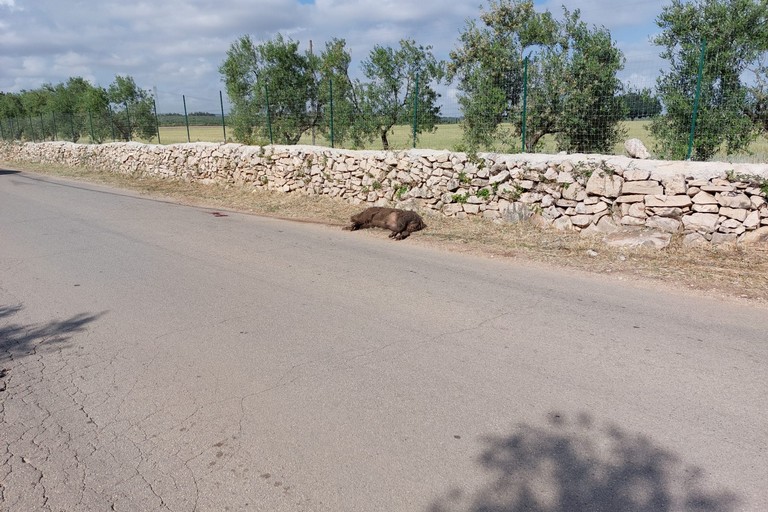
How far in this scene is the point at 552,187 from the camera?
927cm

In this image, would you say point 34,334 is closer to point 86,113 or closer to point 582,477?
point 582,477

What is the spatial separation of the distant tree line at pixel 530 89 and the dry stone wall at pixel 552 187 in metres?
1.13

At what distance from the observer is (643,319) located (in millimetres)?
5191

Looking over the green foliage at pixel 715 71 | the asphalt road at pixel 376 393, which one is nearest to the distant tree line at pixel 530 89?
the green foliage at pixel 715 71

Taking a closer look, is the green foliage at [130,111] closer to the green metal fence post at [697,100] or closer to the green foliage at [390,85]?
the green foliage at [390,85]

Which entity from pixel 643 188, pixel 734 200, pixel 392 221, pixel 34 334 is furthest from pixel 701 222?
pixel 34 334

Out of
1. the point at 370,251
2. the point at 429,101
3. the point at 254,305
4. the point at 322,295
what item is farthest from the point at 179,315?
the point at 429,101

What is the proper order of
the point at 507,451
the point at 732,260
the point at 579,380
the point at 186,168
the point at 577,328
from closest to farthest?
the point at 507,451, the point at 579,380, the point at 577,328, the point at 732,260, the point at 186,168

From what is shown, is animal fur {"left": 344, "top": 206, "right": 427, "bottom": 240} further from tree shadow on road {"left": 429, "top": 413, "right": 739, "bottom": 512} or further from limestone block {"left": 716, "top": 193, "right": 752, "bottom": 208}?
tree shadow on road {"left": 429, "top": 413, "right": 739, "bottom": 512}

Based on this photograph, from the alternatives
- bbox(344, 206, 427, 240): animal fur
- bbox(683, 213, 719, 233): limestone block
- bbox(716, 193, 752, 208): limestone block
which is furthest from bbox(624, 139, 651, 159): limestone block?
bbox(344, 206, 427, 240): animal fur

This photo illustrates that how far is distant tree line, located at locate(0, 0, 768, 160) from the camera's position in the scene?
8797 mm

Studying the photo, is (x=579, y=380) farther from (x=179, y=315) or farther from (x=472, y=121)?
(x=472, y=121)

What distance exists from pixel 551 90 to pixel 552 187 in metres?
2.58

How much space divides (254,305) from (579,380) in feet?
10.8
